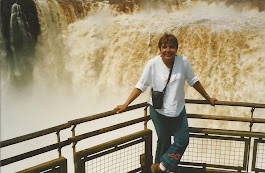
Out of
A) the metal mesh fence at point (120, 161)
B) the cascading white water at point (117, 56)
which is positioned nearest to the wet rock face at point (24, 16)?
the cascading white water at point (117, 56)

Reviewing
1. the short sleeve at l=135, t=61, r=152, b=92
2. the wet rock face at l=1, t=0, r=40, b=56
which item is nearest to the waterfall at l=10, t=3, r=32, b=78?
the wet rock face at l=1, t=0, r=40, b=56

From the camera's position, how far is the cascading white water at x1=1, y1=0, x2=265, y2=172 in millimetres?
10148

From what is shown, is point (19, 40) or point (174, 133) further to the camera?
point (19, 40)

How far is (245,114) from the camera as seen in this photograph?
9.93 m

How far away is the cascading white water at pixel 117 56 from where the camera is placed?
10.1m

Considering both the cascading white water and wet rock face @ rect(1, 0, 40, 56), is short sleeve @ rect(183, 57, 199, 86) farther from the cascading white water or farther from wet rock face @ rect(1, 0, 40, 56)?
wet rock face @ rect(1, 0, 40, 56)

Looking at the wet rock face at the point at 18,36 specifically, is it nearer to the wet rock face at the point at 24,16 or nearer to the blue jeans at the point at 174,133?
the wet rock face at the point at 24,16

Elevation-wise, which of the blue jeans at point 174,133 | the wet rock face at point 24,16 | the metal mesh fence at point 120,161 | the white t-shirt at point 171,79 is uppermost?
the wet rock face at point 24,16

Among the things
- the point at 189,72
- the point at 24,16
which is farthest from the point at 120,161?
the point at 24,16

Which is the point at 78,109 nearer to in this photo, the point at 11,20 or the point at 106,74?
the point at 106,74

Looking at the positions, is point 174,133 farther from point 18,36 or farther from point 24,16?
point 18,36

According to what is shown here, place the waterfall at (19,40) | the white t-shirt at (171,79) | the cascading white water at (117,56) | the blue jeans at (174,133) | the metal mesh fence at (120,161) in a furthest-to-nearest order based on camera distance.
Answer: the waterfall at (19,40), the cascading white water at (117,56), the metal mesh fence at (120,161), the blue jeans at (174,133), the white t-shirt at (171,79)

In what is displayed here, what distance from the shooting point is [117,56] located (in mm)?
11914

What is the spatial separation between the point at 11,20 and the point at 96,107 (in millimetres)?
4802
